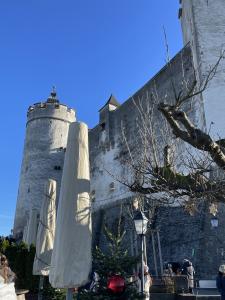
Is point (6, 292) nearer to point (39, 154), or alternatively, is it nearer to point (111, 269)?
point (111, 269)

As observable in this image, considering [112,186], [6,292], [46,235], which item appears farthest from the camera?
[112,186]

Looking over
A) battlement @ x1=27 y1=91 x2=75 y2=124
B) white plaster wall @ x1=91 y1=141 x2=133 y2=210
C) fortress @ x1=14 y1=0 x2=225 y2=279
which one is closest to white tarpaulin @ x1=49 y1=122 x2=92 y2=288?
fortress @ x1=14 y1=0 x2=225 y2=279

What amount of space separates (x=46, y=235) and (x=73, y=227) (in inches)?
130

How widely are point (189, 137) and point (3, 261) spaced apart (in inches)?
104

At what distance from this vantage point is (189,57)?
698 inches

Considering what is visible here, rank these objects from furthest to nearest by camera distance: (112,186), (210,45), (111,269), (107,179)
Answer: (107,179) → (112,186) → (210,45) → (111,269)

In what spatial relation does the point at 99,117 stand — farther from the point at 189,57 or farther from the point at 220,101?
the point at 220,101

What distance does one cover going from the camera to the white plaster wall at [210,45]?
15602 mm

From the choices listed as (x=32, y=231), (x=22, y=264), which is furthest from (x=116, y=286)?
(x=32, y=231)

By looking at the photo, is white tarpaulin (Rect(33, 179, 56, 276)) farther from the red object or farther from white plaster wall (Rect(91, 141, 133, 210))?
white plaster wall (Rect(91, 141, 133, 210))

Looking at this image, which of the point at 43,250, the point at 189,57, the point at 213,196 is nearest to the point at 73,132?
the point at 213,196

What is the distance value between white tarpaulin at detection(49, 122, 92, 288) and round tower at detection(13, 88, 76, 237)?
21.3 metres

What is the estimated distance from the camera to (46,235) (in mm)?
7402

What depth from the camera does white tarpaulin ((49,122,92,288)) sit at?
4.16m
